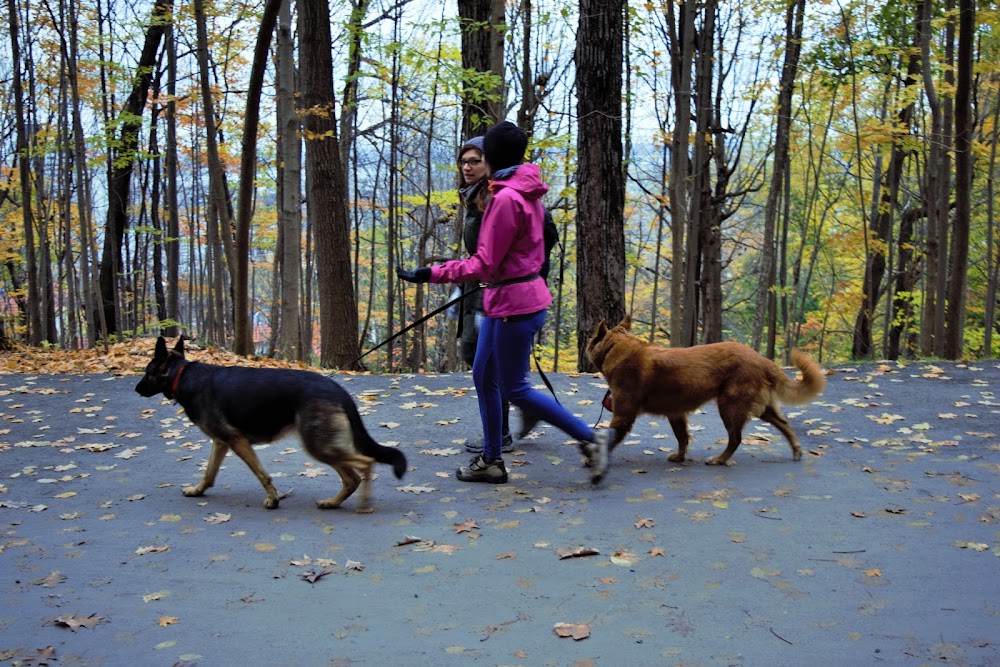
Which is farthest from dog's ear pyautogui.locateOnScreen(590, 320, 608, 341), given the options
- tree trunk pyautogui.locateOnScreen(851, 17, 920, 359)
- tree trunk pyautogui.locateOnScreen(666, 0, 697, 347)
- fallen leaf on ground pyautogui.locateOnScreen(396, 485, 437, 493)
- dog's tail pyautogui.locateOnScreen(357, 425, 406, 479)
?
tree trunk pyautogui.locateOnScreen(851, 17, 920, 359)

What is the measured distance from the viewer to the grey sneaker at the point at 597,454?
5246 mm

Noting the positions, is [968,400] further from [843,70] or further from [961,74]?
[843,70]

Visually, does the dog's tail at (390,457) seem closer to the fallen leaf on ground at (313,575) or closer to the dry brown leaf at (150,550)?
the fallen leaf on ground at (313,575)

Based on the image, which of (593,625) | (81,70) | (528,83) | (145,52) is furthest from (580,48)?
(81,70)

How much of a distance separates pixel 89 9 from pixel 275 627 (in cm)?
2074

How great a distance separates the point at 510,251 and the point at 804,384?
2.85 metres

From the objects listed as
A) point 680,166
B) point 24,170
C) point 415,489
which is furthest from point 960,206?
point 24,170

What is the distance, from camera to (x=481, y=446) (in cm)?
641

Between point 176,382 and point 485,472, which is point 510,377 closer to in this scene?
point 485,472

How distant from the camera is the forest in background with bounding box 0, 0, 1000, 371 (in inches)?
441

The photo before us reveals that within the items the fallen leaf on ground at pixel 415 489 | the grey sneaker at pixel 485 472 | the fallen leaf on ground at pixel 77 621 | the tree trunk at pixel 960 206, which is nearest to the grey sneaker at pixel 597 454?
the grey sneaker at pixel 485 472

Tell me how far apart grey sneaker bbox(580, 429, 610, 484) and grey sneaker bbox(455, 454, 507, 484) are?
0.64m

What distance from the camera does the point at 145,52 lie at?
18.1 metres

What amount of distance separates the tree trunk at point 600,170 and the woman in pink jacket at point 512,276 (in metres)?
5.56
